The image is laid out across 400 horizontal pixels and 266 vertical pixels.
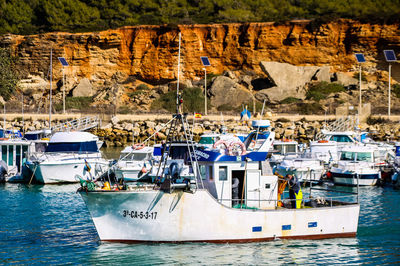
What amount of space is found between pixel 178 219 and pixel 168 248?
0.99 meters

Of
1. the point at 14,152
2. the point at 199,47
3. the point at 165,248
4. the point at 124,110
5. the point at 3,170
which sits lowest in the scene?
the point at 165,248

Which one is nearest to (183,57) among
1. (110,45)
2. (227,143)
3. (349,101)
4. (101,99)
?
(110,45)

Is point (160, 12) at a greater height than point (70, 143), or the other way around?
point (160, 12)

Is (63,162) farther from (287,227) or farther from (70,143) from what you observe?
(287,227)

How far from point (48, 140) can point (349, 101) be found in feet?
161

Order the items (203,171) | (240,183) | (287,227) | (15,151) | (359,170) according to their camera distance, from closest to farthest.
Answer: (287,227), (203,171), (240,183), (359,170), (15,151)

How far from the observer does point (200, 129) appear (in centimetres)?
6494

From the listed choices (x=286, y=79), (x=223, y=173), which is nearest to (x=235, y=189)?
(x=223, y=173)

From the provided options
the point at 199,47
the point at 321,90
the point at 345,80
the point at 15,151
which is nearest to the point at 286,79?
the point at 321,90

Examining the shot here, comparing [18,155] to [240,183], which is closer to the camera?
[240,183]

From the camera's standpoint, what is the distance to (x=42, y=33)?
9512 cm

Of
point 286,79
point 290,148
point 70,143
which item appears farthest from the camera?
point 286,79

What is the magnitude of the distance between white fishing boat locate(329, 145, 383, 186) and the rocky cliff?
55753mm

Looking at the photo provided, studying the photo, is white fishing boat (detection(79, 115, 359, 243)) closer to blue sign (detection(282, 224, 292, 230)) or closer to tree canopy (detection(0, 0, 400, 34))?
blue sign (detection(282, 224, 292, 230))
